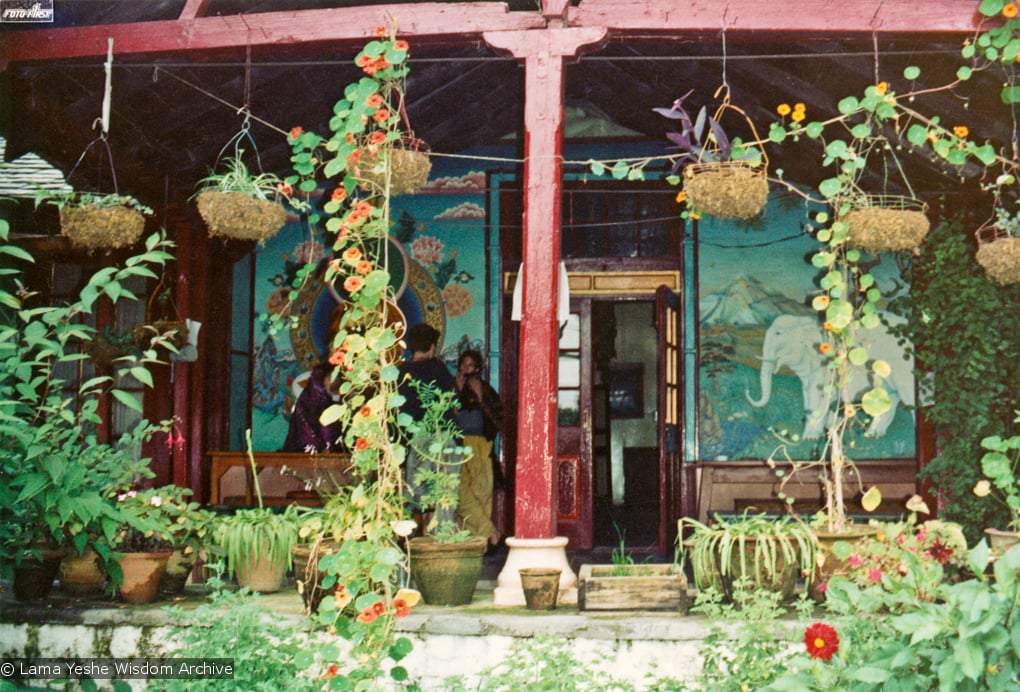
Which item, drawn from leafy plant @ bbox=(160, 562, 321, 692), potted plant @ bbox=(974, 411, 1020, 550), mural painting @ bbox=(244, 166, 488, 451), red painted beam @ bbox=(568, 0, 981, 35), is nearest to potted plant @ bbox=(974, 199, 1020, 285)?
potted plant @ bbox=(974, 411, 1020, 550)

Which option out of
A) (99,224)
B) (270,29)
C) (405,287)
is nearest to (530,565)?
(99,224)

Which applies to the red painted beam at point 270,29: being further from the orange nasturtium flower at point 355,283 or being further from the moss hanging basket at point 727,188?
the orange nasturtium flower at point 355,283

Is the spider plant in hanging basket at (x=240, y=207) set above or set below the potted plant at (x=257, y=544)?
above

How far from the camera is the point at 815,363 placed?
908 cm

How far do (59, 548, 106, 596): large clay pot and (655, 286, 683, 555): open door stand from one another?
496cm

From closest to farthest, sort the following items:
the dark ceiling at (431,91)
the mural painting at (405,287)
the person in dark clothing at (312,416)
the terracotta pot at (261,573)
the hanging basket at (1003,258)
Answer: the terracotta pot at (261,573)
the hanging basket at (1003,258)
the dark ceiling at (431,91)
the person in dark clothing at (312,416)
the mural painting at (405,287)

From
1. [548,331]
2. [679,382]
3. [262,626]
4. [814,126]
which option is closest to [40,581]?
[262,626]

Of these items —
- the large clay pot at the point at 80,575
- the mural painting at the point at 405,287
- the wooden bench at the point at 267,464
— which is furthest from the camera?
the mural painting at the point at 405,287

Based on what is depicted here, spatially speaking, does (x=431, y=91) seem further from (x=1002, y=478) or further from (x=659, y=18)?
(x=1002, y=478)

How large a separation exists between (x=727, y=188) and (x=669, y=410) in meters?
4.19

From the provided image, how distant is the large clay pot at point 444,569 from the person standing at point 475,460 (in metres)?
2.55

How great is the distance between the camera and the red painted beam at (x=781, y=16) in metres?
5.64

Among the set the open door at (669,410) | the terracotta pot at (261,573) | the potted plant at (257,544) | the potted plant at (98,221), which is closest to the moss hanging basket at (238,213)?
the potted plant at (98,221)

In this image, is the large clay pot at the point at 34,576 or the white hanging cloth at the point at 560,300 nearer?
the large clay pot at the point at 34,576
